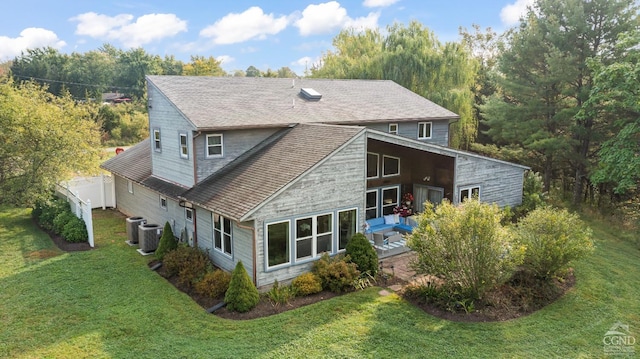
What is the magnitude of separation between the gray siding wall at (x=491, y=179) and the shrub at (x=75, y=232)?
14454 mm

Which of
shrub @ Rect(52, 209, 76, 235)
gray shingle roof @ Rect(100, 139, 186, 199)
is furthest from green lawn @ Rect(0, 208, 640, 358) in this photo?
shrub @ Rect(52, 209, 76, 235)

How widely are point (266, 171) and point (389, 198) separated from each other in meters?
6.81

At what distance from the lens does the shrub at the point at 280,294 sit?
11250mm

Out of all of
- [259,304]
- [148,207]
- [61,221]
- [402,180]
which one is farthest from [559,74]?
[61,221]

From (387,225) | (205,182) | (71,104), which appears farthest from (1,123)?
(387,225)

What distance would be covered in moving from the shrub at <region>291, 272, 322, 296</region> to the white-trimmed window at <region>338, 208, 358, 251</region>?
5.80ft

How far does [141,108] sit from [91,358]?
52.7 metres

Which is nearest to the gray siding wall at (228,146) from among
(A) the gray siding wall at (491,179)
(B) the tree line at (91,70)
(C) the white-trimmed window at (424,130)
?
(A) the gray siding wall at (491,179)

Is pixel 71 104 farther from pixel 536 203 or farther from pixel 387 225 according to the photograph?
pixel 536 203

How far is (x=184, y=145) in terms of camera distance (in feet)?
49.8

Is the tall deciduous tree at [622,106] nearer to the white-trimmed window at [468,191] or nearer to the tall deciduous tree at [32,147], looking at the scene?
the white-trimmed window at [468,191]

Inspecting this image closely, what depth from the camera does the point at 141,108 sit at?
5641 cm

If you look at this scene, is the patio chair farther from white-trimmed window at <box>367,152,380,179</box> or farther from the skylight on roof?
the skylight on roof

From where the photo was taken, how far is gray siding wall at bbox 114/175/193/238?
15.7 meters
